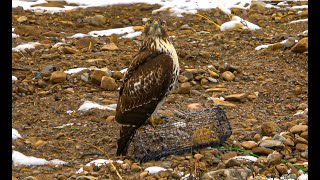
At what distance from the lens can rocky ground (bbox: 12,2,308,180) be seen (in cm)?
705

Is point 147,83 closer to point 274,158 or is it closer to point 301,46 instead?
point 274,158

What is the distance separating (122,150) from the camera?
7.32 m

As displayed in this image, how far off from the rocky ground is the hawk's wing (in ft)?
1.60

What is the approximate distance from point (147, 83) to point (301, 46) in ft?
13.6

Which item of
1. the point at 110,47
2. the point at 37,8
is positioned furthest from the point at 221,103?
the point at 37,8

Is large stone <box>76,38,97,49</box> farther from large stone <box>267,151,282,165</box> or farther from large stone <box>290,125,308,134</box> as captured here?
large stone <box>267,151,282,165</box>

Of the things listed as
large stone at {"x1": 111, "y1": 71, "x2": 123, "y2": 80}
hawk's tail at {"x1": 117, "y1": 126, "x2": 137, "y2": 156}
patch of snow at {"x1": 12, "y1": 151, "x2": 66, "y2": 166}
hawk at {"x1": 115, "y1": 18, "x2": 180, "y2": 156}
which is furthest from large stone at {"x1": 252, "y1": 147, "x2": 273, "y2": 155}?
large stone at {"x1": 111, "y1": 71, "x2": 123, "y2": 80}

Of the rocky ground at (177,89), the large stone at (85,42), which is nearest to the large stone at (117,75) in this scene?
the rocky ground at (177,89)

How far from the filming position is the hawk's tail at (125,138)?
24.0 feet

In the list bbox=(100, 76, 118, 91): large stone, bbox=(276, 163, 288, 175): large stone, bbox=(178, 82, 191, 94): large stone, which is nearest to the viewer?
bbox=(276, 163, 288, 175): large stone

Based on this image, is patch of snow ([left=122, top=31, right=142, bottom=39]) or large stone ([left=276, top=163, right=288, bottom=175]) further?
patch of snow ([left=122, top=31, right=142, bottom=39])

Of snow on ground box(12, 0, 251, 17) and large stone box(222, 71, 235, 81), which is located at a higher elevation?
snow on ground box(12, 0, 251, 17)

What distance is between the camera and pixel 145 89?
775 cm

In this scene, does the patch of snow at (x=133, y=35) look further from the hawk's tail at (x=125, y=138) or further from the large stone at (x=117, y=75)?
the hawk's tail at (x=125, y=138)
